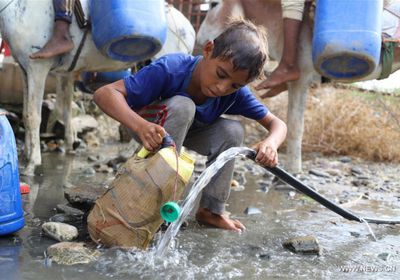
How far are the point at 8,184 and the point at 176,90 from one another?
916 millimetres

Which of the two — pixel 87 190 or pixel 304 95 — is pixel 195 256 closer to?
pixel 87 190

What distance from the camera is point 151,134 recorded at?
89.0 inches

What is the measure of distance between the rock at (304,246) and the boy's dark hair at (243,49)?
0.81m

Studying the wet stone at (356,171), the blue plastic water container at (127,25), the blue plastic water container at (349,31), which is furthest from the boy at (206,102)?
the wet stone at (356,171)

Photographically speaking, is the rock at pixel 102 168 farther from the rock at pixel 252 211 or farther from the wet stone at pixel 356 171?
the wet stone at pixel 356 171

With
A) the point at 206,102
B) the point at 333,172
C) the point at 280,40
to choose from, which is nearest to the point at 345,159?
the point at 333,172

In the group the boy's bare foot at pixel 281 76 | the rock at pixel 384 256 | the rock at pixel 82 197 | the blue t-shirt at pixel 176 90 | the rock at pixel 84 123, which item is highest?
the boy's bare foot at pixel 281 76

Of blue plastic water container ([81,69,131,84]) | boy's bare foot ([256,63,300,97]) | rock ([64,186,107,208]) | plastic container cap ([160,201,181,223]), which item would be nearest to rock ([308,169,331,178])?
boy's bare foot ([256,63,300,97])

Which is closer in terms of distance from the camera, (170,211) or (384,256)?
(170,211)

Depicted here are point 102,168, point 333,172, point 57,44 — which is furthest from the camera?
point 333,172

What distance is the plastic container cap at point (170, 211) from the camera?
208cm

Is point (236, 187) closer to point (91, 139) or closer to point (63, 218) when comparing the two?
point (63, 218)

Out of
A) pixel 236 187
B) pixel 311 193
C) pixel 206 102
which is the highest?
pixel 206 102

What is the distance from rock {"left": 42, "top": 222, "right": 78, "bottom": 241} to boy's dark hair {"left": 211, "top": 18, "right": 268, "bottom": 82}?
1.06m
